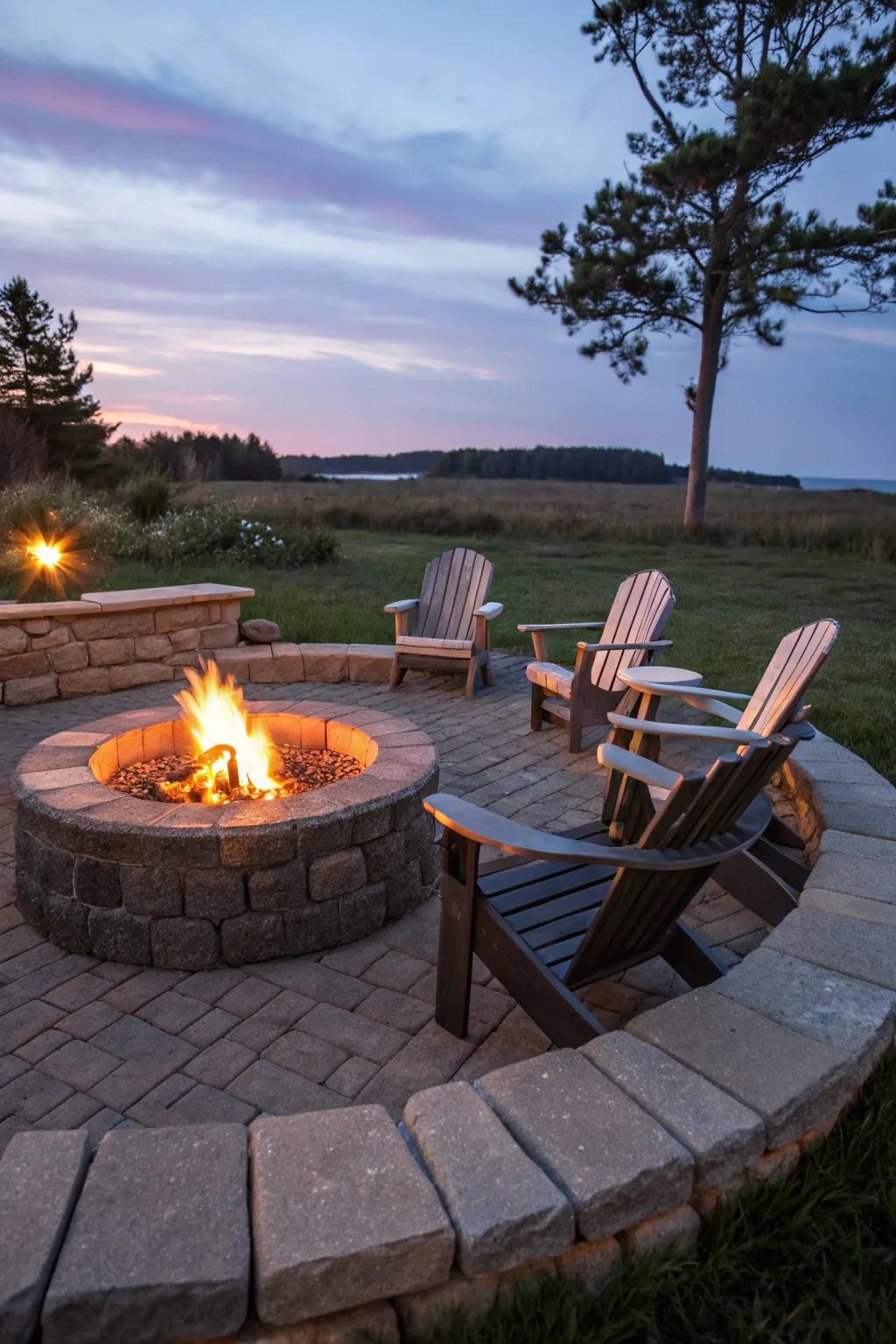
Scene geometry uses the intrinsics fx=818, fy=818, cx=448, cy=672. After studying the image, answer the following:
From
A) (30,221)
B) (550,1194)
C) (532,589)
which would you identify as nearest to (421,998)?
(550,1194)

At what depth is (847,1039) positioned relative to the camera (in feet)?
5.65

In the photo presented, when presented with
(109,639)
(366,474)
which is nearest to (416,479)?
(366,474)

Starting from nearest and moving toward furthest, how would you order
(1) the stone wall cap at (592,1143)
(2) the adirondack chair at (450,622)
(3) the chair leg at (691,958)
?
(1) the stone wall cap at (592,1143) → (3) the chair leg at (691,958) → (2) the adirondack chair at (450,622)

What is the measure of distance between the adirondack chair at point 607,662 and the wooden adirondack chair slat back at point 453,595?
0.95 m

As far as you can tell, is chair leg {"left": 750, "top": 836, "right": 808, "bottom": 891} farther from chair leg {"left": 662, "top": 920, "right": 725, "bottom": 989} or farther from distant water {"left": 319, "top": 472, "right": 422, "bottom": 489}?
distant water {"left": 319, "top": 472, "right": 422, "bottom": 489}

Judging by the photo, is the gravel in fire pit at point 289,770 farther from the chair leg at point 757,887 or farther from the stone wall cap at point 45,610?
the stone wall cap at point 45,610

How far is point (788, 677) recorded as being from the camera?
272 centimetres

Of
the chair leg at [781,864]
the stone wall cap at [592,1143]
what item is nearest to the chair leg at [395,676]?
the chair leg at [781,864]

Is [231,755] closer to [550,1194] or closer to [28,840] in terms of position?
[28,840]

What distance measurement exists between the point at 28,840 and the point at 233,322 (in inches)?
453

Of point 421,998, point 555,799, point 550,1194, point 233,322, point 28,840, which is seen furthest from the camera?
point 233,322

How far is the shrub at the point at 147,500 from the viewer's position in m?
11.4

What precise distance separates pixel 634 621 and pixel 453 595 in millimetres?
1591

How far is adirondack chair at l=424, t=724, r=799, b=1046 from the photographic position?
179cm
